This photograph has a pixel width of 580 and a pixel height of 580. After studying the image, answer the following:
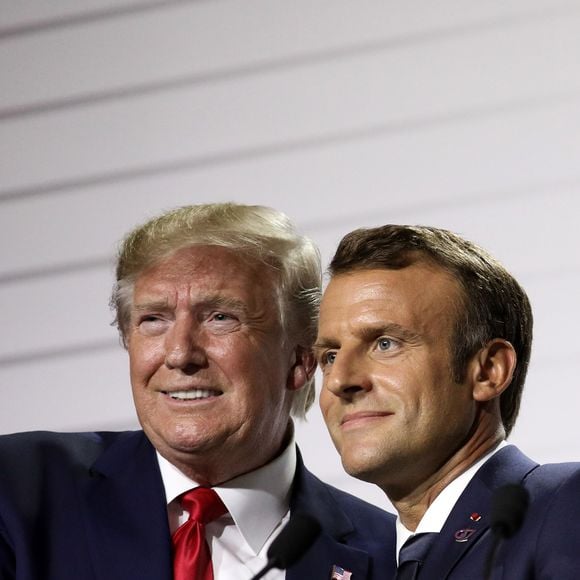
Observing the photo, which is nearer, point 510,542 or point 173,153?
point 510,542

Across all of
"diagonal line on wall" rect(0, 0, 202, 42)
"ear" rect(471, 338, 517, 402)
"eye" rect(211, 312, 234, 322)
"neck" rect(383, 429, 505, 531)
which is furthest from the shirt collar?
"diagonal line on wall" rect(0, 0, 202, 42)

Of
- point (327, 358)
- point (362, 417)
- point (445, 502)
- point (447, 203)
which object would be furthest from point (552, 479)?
point (447, 203)

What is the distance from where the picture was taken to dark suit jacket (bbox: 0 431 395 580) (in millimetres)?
3125

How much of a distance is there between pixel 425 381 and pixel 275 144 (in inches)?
74.3

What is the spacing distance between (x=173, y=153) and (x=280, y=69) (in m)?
0.46

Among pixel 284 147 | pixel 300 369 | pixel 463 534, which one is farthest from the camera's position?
pixel 284 147

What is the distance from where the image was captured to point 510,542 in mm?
2568

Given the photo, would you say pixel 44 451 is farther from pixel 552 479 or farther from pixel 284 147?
pixel 284 147

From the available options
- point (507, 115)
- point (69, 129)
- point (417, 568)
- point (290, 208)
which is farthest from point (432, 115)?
point (417, 568)

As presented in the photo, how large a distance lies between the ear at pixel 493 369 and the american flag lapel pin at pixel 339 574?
0.62 m

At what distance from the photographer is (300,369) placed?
353 centimetres

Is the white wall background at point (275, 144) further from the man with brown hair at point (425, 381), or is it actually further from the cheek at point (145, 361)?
the man with brown hair at point (425, 381)

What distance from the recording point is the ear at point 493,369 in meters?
2.88

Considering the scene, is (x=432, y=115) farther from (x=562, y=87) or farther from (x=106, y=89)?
(x=106, y=89)
